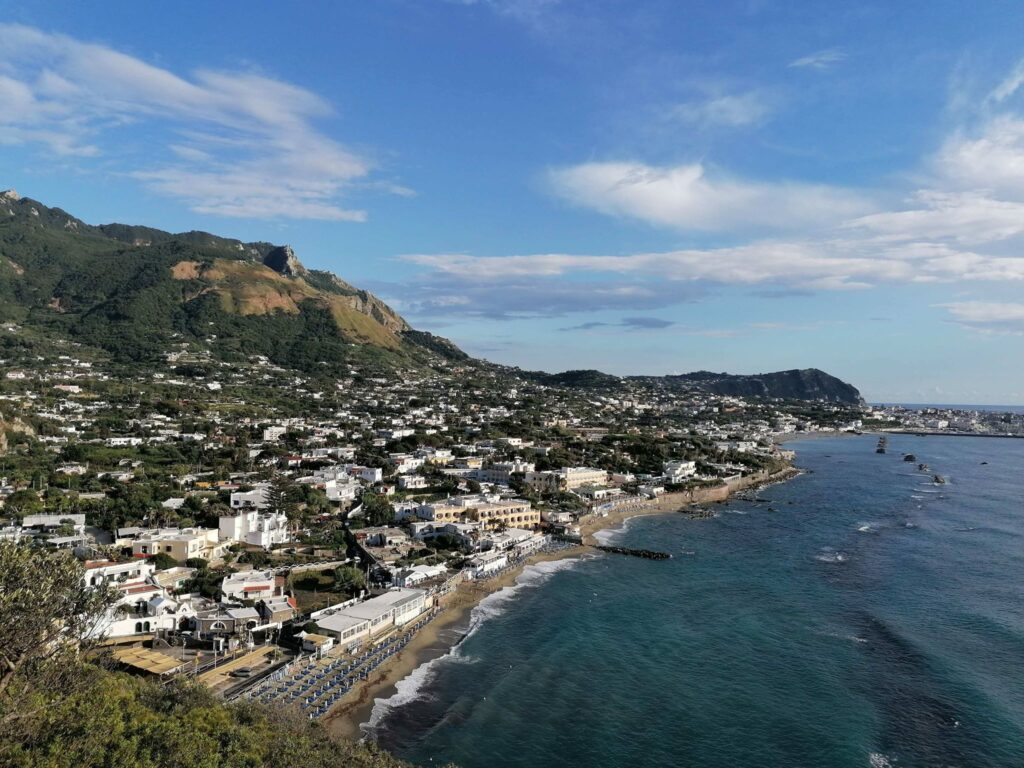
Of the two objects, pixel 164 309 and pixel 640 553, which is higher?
pixel 164 309

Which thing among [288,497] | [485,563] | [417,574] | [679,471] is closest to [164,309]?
[288,497]

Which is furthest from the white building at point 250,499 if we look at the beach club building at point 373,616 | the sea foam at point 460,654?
the sea foam at point 460,654

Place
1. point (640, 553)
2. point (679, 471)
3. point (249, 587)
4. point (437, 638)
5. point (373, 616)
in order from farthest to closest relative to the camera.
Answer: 1. point (679, 471)
2. point (640, 553)
3. point (249, 587)
4. point (437, 638)
5. point (373, 616)

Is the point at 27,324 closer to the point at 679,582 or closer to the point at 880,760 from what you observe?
the point at 679,582

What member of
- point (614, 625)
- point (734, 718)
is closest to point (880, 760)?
point (734, 718)

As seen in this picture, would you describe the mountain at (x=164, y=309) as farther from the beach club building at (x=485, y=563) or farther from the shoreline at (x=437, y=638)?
the beach club building at (x=485, y=563)

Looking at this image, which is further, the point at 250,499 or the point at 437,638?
the point at 250,499

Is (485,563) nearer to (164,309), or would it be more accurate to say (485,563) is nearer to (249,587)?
(249,587)
